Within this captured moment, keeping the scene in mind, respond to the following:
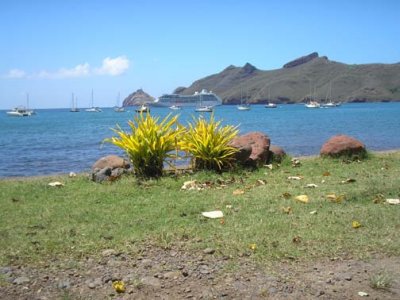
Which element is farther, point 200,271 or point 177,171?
point 177,171

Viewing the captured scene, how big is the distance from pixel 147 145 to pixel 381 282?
6.46 metres

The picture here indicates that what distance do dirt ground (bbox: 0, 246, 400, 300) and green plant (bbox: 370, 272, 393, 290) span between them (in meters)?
0.03

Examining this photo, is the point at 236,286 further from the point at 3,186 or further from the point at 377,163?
the point at 377,163

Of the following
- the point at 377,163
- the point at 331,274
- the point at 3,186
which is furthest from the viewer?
the point at 377,163

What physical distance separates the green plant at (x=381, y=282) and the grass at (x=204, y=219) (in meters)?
0.65

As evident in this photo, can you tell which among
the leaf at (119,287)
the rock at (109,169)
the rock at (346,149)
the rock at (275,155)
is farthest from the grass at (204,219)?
the rock at (346,149)

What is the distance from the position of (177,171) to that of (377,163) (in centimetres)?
487

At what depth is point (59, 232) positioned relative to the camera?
20.6 feet

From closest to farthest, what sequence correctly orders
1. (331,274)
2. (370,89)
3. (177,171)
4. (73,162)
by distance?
(331,274), (177,171), (73,162), (370,89)

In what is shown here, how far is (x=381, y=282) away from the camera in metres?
4.64

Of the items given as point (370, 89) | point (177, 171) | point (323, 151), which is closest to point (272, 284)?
point (177, 171)

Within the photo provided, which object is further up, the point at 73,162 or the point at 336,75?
the point at 336,75

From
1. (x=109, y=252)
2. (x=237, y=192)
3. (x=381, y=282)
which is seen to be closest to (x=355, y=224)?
(x=381, y=282)

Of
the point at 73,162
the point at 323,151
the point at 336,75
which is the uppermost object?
the point at 336,75
